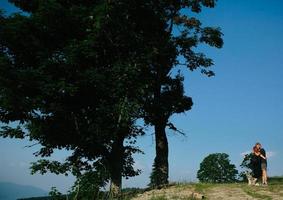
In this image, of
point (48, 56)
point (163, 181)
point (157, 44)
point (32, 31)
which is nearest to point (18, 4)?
point (32, 31)

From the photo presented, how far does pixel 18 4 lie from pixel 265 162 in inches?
624

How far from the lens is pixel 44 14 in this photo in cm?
1886

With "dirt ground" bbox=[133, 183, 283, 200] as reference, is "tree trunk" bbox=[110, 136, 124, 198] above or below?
above

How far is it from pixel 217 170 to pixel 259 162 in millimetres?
58428

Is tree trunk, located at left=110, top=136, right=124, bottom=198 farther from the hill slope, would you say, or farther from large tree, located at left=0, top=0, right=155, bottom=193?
the hill slope

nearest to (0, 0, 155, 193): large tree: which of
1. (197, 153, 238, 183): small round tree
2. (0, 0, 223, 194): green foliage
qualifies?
(0, 0, 223, 194): green foliage

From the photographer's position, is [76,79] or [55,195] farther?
[76,79]

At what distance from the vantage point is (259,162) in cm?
1930

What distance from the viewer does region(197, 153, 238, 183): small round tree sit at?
75.6 metres

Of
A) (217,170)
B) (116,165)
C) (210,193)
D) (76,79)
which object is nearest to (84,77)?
(76,79)

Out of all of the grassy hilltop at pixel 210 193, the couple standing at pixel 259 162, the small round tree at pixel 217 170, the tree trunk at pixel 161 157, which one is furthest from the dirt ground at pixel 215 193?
the small round tree at pixel 217 170

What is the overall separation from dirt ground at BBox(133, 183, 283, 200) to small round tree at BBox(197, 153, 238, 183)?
58.5 m

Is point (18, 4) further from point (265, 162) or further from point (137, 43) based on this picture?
point (265, 162)

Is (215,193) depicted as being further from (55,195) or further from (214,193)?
(55,195)
